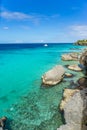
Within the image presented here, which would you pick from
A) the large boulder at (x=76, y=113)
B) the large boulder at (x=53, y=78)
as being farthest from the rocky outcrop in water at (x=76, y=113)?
the large boulder at (x=53, y=78)

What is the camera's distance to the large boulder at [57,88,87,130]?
11664 mm

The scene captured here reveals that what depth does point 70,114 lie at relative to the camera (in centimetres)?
1233

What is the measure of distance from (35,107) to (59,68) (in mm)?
8583

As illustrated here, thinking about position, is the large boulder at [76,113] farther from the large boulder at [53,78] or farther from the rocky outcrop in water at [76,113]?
the large boulder at [53,78]

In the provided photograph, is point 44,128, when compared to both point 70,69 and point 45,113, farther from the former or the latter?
point 70,69

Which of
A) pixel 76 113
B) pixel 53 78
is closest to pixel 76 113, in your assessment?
pixel 76 113

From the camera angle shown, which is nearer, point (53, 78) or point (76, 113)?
point (76, 113)

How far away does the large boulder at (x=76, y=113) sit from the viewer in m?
11.7

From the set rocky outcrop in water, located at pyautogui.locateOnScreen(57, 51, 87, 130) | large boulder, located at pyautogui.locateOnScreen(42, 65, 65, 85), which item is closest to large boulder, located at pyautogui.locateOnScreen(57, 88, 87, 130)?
rocky outcrop in water, located at pyautogui.locateOnScreen(57, 51, 87, 130)

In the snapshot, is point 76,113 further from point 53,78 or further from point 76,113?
point 53,78

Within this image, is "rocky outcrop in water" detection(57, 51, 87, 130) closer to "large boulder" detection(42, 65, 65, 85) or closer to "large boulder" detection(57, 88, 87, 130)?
"large boulder" detection(57, 88, 87, 130)

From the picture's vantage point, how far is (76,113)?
1209cm

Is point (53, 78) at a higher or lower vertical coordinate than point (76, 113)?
higher

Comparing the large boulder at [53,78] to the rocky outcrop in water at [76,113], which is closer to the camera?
the rocky outcrop in water at [76,113]
